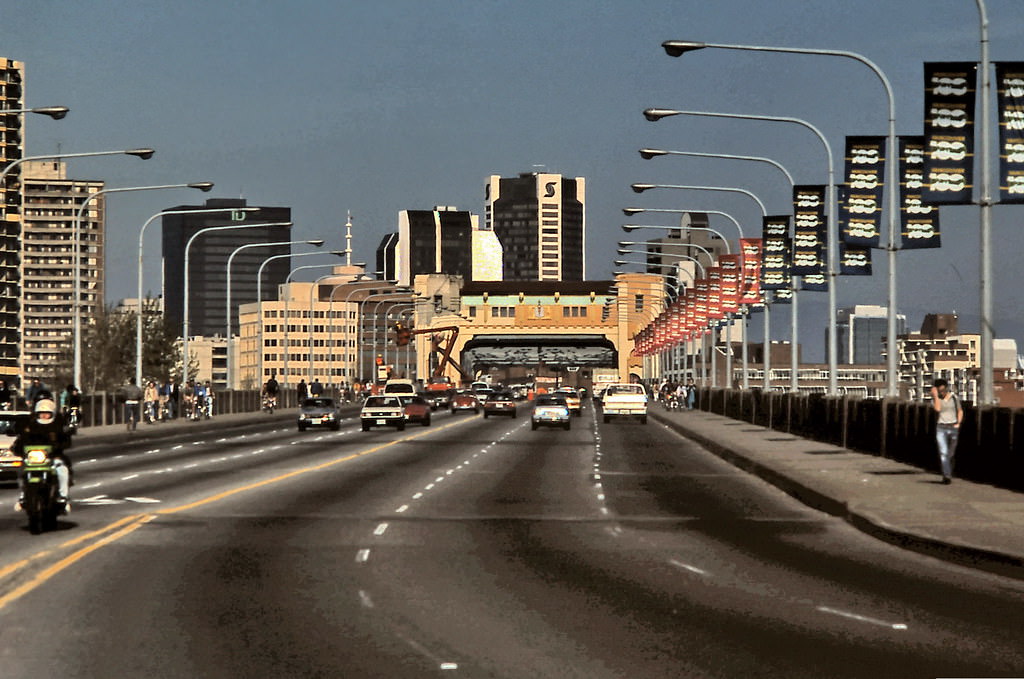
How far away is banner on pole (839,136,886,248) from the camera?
35.9 m

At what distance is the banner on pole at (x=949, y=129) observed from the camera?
89.7 feet

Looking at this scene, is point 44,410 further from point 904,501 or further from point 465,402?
point 465,402

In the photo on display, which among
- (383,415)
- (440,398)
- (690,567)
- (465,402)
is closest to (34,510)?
(690,567)

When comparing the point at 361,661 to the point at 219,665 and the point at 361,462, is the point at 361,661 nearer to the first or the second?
the point at 219,665

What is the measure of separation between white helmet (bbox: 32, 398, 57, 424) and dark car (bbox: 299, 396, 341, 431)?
46698 millimetres

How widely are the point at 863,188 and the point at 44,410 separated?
19.8 metres

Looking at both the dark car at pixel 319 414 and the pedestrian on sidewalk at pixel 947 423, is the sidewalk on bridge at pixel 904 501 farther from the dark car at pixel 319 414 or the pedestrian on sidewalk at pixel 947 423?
the dark car at pixel 319 414

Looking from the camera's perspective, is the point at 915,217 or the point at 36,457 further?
the point at 915,217

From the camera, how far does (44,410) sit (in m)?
21.5

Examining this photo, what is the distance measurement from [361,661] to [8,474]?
21126mm

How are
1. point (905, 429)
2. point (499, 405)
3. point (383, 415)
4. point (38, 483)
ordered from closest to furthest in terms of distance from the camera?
point (38, 483) < point (905, 429) < point (383, 415) < point (499, 405)

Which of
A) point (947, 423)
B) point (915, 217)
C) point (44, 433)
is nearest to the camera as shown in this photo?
point (44, 433)

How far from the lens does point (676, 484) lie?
33.7 m

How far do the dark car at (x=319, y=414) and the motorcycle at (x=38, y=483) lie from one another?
154 ft
